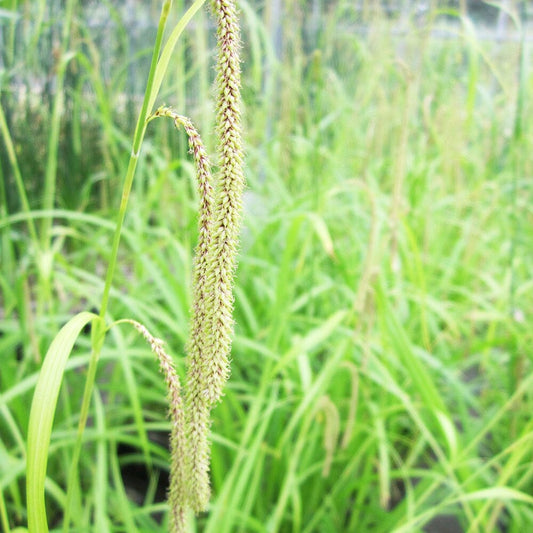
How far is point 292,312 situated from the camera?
1.53 metres

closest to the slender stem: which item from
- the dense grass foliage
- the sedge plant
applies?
the sedge plant

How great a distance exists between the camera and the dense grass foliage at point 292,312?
1.11m

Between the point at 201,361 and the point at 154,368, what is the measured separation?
3.50 feet

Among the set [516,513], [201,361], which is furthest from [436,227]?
[201,361]

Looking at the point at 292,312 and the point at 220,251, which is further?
the point at 292,312

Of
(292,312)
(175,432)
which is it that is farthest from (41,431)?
(292,312)

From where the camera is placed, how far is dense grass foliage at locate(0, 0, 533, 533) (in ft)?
3.66

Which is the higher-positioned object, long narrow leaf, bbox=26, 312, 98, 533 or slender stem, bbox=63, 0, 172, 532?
slender stem, bbox=63, 0, 172, 532

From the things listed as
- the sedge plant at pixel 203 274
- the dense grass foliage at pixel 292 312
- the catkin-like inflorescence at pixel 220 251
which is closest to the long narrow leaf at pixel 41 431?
the sedge plant at pixel 203 274

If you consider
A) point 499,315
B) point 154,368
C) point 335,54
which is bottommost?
point 154,368

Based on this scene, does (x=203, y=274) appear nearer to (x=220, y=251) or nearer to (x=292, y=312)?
(x=220, y=251)

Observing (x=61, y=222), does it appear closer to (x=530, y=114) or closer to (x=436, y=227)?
(x=436, y=227)

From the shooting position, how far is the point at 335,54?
2.52 m

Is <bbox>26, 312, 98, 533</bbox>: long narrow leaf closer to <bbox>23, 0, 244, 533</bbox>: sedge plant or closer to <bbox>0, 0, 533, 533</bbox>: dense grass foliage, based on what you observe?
<bbox>23, 0, 244, 533</bbox>: sedge plant
